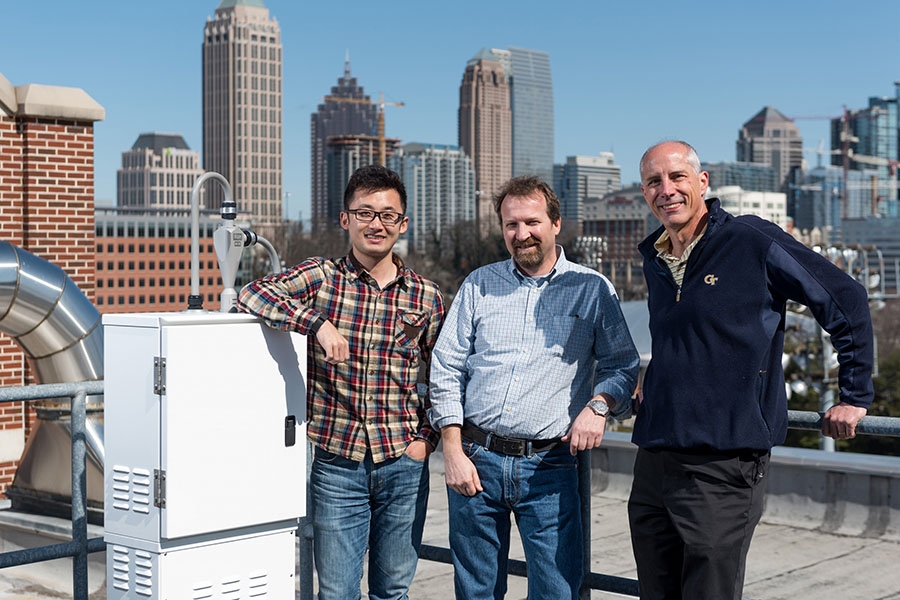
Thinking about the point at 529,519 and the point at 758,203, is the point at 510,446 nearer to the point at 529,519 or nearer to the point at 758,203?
the point at 529,519

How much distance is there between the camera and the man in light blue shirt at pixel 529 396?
3270mm

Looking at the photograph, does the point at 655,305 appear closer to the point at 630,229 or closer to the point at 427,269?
the point at 427,269

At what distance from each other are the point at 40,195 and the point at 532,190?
10.2 metres

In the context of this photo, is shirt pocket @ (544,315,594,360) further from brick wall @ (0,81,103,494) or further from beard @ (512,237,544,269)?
brick wall @ (0,81,103,494)

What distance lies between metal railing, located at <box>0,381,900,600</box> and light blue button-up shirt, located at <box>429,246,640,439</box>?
0.32 m


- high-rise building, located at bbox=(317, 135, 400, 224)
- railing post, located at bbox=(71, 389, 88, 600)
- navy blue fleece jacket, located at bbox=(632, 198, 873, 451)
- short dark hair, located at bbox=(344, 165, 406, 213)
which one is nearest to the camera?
navy blue fleece jacket, located at bbox=(632, 198, 873, 451)

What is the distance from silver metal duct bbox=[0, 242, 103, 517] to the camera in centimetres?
866

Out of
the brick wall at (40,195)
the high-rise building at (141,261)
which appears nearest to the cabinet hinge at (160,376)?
the brick wall at (40,195)

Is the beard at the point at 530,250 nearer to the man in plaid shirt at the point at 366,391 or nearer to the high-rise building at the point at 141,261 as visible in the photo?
the man in plaid shirt at the point at 366,391

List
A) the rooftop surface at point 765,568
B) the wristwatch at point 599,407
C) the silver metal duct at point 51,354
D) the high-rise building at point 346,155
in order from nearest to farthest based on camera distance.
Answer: the wristwatch at point 599,407, the rooftop surface at point 765,568, the silver metal duct at point 51,354, the high-rise building at point 346,155

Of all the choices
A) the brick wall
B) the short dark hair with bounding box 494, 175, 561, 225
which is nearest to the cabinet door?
the short dark hair with bounding box 494, 175, 561, 225

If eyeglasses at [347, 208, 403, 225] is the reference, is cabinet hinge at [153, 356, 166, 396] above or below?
below

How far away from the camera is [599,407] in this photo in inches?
125

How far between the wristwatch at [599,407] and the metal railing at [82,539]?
325 millimetres
